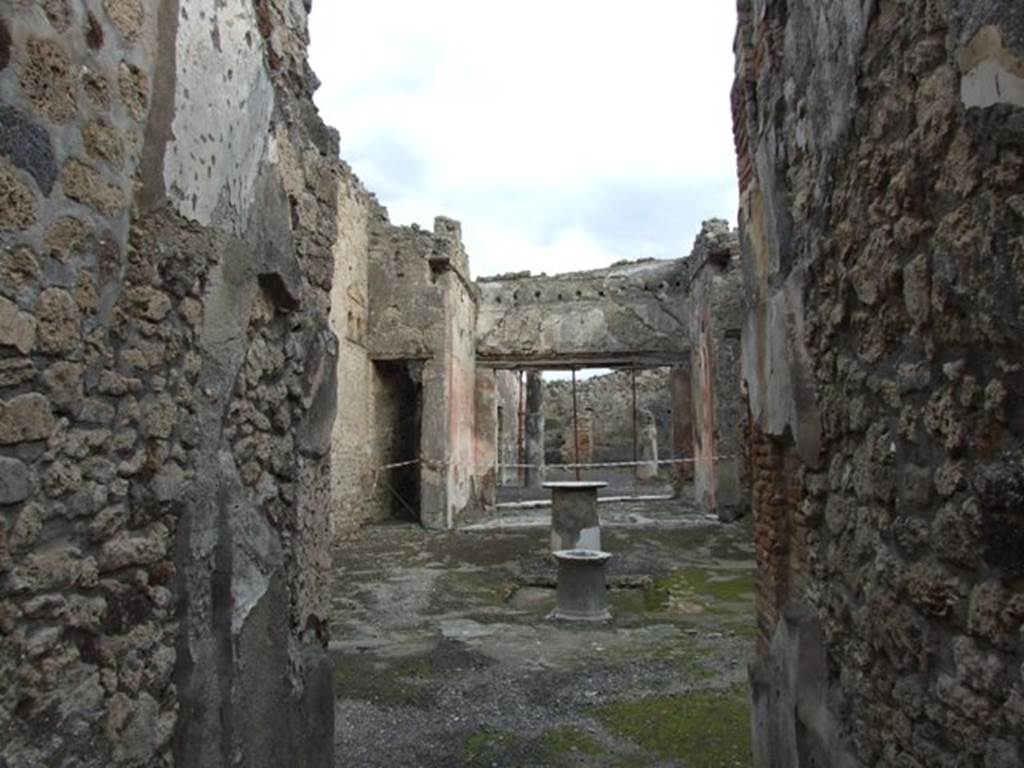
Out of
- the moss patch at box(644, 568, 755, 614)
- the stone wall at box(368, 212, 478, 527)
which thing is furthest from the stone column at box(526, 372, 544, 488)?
the moss patch at box(644, 568, 755, 614)

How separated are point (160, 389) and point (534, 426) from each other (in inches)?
750

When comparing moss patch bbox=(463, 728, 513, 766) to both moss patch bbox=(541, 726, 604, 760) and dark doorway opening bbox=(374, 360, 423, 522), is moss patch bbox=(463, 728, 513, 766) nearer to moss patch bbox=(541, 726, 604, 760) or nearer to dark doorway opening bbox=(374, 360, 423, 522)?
moss patch bbox=(541, 726, 604, 760)

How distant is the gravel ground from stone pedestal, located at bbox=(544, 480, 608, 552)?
38 cm

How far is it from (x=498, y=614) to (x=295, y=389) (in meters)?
3.79

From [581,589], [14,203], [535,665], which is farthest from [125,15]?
[581,589]

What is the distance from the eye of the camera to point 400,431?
13805 mm

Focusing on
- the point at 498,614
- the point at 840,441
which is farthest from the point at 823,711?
the point at 498,614

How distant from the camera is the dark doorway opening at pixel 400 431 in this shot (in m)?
13.0

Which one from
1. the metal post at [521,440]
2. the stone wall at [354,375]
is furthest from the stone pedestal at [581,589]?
the metal post at [521,440]

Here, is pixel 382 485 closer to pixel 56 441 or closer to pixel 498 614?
pixel 498 614

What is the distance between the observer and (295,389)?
10.7 ft

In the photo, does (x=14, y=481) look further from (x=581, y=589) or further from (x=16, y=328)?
(x=581, y=589)

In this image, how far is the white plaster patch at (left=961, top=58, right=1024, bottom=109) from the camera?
1.40 meters

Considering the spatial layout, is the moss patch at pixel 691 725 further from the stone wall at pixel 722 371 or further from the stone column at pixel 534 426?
the stone column at pixel 534 426
